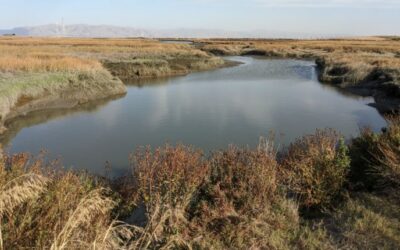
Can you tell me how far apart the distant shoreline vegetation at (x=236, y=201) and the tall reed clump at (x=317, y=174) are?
2 cm

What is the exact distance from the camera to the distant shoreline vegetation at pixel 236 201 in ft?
17.1

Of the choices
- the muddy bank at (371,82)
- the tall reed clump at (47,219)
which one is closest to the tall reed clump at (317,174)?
the tall reed clump at (47,219)

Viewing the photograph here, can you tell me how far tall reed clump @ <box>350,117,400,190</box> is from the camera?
7828mm

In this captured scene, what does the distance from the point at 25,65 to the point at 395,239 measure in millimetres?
23933

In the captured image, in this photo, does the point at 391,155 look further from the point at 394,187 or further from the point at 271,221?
the point at 271,221

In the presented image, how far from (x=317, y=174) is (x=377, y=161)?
174 cm

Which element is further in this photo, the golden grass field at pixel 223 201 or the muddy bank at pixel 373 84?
the muddy bank at pixel 373 84

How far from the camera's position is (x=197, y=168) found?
711 centimetres

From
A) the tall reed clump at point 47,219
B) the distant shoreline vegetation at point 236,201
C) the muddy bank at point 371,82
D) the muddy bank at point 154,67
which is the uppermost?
the tall reed clump at point 47,219

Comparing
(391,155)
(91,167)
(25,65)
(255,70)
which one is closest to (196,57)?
(255,70)

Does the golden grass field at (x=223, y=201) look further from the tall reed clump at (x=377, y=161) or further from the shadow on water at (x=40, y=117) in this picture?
the shadow on water at (x=40, y=117)

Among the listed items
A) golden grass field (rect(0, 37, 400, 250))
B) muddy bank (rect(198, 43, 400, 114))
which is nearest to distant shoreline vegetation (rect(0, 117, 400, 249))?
golden grass field (rect(0, 37, 400, 250))

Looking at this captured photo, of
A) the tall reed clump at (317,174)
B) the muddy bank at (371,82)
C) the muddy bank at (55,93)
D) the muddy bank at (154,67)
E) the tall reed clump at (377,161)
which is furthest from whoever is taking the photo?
the muddy bank at (154,67)

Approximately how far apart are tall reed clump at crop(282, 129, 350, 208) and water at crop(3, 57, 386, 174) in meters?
2.04
